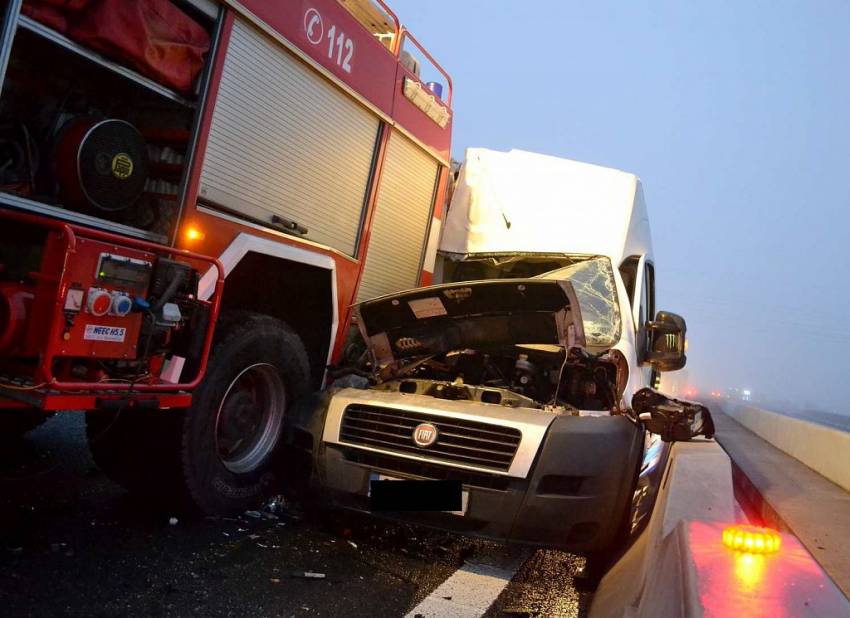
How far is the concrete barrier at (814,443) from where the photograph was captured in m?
7.26

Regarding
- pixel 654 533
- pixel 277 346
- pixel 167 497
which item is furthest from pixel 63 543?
pixel 654 533

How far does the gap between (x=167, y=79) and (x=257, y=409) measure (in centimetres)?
202

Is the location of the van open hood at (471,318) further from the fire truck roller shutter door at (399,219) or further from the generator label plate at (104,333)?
the generator label plate at (104,333)

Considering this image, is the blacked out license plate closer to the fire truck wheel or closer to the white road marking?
the white road marking

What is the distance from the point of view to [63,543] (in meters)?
3.28

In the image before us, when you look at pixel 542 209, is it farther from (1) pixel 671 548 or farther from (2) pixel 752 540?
(2) pixel 752 540

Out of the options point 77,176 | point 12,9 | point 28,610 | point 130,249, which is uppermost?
point 12,9

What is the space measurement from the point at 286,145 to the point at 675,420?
9.05ft

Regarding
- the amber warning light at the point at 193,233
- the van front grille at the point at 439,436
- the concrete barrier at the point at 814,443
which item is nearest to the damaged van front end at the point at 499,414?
the van front grille at the point at 439,436

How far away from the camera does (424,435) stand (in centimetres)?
375

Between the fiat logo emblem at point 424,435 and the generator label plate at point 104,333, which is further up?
the generator label plate at point 104,333

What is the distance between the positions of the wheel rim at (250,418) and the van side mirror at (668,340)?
8.60 feet

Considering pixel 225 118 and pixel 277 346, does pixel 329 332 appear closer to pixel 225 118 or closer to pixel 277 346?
pixel 277 346

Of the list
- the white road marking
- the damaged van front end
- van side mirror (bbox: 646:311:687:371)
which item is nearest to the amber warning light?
the damaged van front end
